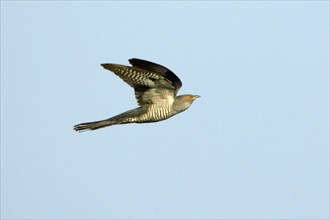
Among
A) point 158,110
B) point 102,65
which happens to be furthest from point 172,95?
point 102,65

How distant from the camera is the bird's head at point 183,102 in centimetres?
1753

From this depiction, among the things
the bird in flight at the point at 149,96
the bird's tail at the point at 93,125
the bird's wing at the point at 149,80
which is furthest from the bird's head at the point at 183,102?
the bird's tail at the point at 93,125

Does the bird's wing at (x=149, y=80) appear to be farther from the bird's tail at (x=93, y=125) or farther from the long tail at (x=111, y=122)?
the bird's tail at (x=93, y=125)

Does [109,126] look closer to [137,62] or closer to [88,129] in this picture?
[88,129]

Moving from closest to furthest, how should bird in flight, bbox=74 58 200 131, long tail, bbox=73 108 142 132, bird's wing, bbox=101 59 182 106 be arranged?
bird's wing, bbox=101 59 182 106 → bird in flight, bbox=74 58 200 131 → long tail, bbox=73 108 142 132

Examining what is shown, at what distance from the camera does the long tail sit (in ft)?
56.3

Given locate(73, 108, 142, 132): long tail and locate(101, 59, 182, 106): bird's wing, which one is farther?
locate(73, 108, 142, 132): long tail

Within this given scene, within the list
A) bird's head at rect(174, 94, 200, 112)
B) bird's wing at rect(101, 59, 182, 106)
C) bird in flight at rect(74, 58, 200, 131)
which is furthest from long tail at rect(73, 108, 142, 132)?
bird's head at rect(174, 94, 200, 112)

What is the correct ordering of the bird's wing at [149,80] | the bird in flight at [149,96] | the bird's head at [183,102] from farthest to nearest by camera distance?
the bird's head at [183,102] → the bird in flight at [149,96] → the bird's wing at [149,80]

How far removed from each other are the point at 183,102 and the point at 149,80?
34.8 inches

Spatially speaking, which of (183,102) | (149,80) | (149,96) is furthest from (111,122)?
(183,102)

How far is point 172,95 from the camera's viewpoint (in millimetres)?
17484

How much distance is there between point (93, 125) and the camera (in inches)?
679

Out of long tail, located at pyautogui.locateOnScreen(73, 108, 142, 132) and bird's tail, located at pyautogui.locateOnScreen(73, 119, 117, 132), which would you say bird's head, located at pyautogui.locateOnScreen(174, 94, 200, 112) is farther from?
bird's tail, located at pyautogui.locateOnScreen(73, 119, 117, 132)
